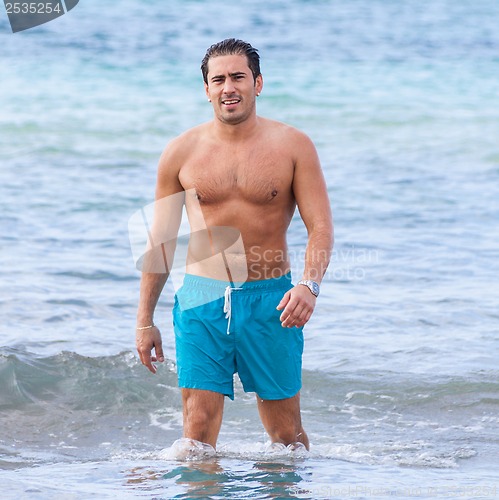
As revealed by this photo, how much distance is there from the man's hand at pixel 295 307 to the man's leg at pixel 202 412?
631 mm

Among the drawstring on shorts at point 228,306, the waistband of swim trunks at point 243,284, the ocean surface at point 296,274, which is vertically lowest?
the ocean surface at point 296,274

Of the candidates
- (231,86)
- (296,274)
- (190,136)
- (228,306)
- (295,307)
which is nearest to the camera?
(295,307)

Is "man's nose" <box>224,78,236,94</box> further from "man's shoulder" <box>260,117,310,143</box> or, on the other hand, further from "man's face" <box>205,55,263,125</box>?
"man's shoulder" <box>260,117,310,143</box>

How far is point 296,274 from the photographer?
910 centimetres

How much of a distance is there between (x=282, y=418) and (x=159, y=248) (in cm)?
97

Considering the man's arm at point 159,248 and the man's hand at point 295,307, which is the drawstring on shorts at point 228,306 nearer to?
the man's arm at point 159,248

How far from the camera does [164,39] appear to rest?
27.4 m

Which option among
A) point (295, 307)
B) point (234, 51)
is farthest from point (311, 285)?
point (234, 51)

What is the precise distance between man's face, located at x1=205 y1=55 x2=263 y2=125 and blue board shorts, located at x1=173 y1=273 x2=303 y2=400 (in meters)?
0.76

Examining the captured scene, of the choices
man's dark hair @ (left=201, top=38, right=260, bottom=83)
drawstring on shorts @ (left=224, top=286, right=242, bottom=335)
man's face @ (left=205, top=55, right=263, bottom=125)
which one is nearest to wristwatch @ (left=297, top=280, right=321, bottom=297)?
drawstring on shorts @ (left=224, top=286, right=242, bottom=335)

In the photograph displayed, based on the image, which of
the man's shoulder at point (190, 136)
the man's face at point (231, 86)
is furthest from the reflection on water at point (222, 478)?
the man's face at point (231, 86)

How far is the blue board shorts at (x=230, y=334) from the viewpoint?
4711mm

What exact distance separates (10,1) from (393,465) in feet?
87.4

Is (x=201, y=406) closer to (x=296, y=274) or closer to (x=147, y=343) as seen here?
Result: (x=147, y=343)
